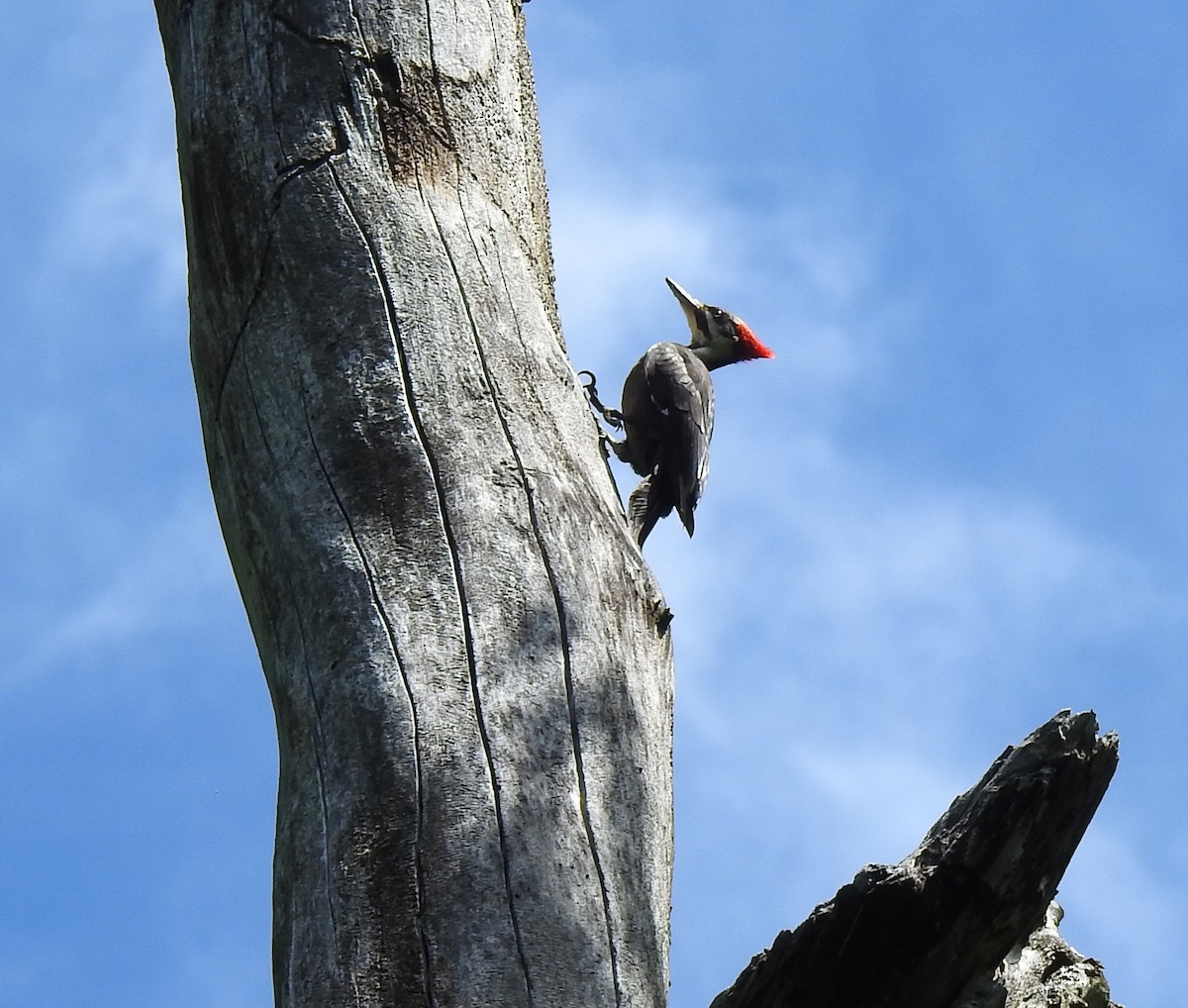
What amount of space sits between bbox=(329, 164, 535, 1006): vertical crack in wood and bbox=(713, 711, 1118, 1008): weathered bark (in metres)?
0.42

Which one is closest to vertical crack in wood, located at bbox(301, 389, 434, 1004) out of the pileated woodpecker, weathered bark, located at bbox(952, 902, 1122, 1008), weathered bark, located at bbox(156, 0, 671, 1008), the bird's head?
weathered bark, located at bbox(156, 0, 671, 1008)

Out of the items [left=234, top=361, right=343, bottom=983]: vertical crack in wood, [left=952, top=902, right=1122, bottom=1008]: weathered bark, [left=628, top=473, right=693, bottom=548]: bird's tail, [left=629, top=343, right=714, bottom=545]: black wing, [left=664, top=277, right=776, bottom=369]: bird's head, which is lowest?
[left=952, top=902, right=1122, bottom=1008]: weathered bark

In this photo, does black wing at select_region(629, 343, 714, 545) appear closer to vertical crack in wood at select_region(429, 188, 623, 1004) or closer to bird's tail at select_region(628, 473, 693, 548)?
bird's tail at select_region(628, 473, 693, 548)

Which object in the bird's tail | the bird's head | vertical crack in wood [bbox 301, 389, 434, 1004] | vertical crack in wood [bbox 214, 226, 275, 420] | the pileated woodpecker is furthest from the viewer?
the bird's head

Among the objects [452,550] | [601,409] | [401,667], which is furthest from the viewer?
[601,409]

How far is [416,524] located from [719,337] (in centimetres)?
617

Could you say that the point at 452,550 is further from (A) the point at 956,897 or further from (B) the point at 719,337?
(B) the point at 719,337

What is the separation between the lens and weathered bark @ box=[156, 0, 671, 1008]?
6.28ft

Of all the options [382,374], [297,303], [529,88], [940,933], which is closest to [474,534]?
[382,374]

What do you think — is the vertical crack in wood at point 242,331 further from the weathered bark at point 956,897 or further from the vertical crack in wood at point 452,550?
the weathered bark at point 956,897

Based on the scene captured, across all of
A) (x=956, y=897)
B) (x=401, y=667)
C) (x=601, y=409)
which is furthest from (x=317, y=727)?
(x=601, y=409)

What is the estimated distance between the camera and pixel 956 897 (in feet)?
6.85

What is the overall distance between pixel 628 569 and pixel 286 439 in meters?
0.54

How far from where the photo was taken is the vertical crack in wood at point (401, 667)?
73.1 inches
